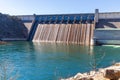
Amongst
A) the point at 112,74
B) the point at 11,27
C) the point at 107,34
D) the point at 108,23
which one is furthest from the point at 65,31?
the point at 112,74

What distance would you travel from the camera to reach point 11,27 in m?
80.8

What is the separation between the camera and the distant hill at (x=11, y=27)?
77.8m

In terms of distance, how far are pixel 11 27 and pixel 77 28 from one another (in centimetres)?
2290

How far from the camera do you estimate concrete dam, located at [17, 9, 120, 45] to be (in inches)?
2394

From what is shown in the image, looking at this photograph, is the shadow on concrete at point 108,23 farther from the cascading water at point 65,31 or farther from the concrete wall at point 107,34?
the concrete wall at point 107,34

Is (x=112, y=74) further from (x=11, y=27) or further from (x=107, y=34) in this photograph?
(x=11, y=27)

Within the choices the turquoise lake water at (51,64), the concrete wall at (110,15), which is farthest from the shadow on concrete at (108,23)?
the turquoise lake water at (51,64)

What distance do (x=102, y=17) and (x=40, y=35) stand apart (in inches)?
696

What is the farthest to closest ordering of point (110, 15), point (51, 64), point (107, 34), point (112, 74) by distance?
point (110, 15) < point (107, 34) < point (51, 64) < point (112, 74)

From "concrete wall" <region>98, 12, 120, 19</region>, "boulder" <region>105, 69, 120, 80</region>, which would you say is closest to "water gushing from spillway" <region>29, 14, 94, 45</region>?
"concrete wall" <region>98, 12, 120, 19</region>

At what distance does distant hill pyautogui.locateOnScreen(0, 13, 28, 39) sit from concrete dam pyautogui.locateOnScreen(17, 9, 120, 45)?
269 centimetres

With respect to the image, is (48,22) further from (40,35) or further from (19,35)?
(19,35)

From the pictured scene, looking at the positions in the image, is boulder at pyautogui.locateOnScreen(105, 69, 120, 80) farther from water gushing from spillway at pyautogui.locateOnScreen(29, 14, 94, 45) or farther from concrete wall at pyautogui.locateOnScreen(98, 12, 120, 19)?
concrete wall at pyautogui.locateOnScreen(98, 12, 120, 19)

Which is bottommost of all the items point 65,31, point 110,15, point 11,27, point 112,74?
point 11,27
